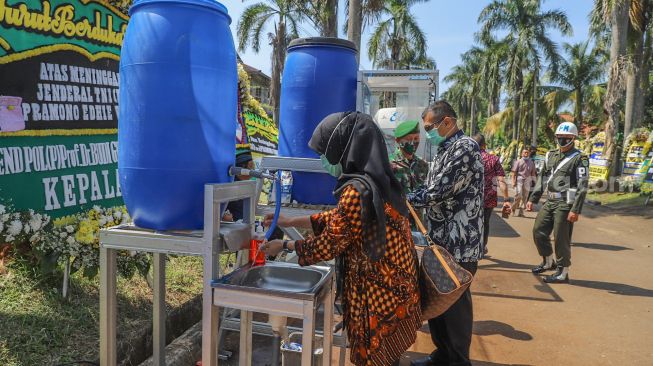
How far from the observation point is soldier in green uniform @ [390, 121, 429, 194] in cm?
407

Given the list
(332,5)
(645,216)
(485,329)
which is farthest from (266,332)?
(645,216)

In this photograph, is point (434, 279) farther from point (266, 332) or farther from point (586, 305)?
point (586, 305)

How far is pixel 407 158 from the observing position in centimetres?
423

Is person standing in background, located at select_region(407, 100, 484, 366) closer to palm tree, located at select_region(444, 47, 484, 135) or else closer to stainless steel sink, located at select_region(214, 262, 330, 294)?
stainless steel sink, located at select_region(214, 262, 330, 294)

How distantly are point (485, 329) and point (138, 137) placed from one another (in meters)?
3.30

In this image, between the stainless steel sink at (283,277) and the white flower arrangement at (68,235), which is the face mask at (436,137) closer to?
the stainless steel sink at (283,277)

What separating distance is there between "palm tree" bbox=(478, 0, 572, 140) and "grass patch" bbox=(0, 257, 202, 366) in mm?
28008

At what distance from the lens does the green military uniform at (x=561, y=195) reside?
512 cm

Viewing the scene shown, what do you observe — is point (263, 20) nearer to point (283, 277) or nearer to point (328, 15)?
point (328, 15)

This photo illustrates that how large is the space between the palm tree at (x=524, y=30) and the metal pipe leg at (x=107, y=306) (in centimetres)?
2900

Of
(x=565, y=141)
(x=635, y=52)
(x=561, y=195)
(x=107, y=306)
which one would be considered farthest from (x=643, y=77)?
(x=107, y=306)

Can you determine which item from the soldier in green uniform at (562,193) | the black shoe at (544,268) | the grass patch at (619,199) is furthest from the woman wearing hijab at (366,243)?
the grass patch at (619,199)

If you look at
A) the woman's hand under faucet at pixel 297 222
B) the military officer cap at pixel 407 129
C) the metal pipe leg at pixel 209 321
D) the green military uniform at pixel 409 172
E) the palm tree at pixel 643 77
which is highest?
the palm tree at pixel 643 77

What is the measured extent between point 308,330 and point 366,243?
0.41 metres
